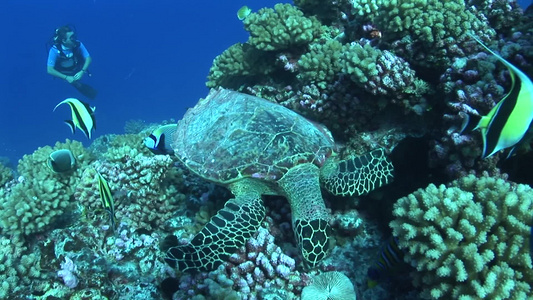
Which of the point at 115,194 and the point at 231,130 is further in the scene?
the point at 115,194

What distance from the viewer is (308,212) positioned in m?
3.05

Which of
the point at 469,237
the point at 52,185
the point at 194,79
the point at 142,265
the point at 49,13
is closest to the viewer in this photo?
the point at 469,237

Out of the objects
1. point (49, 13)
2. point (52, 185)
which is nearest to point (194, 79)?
point (49, 13)

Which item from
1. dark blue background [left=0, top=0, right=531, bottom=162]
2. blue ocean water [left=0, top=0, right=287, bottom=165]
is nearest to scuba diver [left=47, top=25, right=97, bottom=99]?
blue ocean water [left=0, top=0, right=287, bottom=165]

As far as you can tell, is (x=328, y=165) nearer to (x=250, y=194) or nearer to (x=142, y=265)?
(x=250, y=194)

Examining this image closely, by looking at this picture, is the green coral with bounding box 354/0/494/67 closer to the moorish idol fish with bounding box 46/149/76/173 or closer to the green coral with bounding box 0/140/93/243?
the moorish idol fish with bounding box 46/149/76/173

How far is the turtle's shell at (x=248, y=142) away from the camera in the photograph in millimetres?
3469

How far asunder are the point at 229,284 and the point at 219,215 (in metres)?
0.69

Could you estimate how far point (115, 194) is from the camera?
14.0 ft

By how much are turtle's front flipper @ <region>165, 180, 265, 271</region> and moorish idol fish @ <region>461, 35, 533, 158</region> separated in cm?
215

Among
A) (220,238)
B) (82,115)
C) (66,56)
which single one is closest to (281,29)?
(82,115)

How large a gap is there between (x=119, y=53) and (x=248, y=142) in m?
117

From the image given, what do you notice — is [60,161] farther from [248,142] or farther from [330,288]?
[330,288]

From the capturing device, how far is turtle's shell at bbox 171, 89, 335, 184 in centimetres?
347
